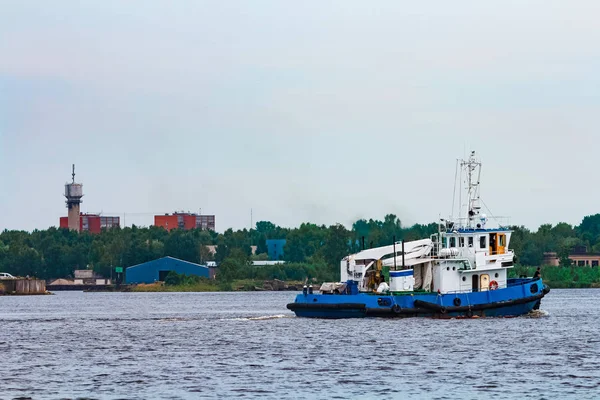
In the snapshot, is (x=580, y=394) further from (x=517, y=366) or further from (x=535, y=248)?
(x=535, y=248)

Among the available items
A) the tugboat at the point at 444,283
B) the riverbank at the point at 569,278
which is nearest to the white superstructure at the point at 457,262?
the tugboat at the point at 444,283

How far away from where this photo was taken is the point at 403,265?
230 feet

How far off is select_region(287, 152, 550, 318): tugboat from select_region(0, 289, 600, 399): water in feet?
2.90

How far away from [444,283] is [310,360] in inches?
801

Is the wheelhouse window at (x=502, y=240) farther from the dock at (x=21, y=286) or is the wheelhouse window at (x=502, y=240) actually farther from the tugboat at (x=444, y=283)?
the dock at (x=21, y=286)

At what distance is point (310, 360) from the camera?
169ft

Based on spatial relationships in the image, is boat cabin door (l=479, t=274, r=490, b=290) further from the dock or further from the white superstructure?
the dock

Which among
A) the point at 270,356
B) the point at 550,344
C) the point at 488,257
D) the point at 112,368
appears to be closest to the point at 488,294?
the point at 488,257

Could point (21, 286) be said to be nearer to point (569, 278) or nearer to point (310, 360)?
point (569, 278)

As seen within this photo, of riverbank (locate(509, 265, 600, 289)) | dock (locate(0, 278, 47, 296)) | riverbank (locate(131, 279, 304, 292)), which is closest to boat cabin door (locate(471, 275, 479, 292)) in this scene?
riverbank (locate(509, 265, 600, 289))

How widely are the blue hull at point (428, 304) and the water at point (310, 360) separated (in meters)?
0.65

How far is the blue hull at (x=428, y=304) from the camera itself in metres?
69.2

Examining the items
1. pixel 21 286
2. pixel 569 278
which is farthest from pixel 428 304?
pixel 21 286

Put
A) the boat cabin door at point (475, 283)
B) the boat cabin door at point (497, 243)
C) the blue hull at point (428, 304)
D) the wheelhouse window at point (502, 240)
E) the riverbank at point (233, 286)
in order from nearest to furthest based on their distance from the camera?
the blue hull at point (428, 304) → the boat cabin door at point (497, 243) → the boat cabin door at point (475, 283) → the wheelhouse window at point (502, 240) → the riverbank at point (233, 286)
